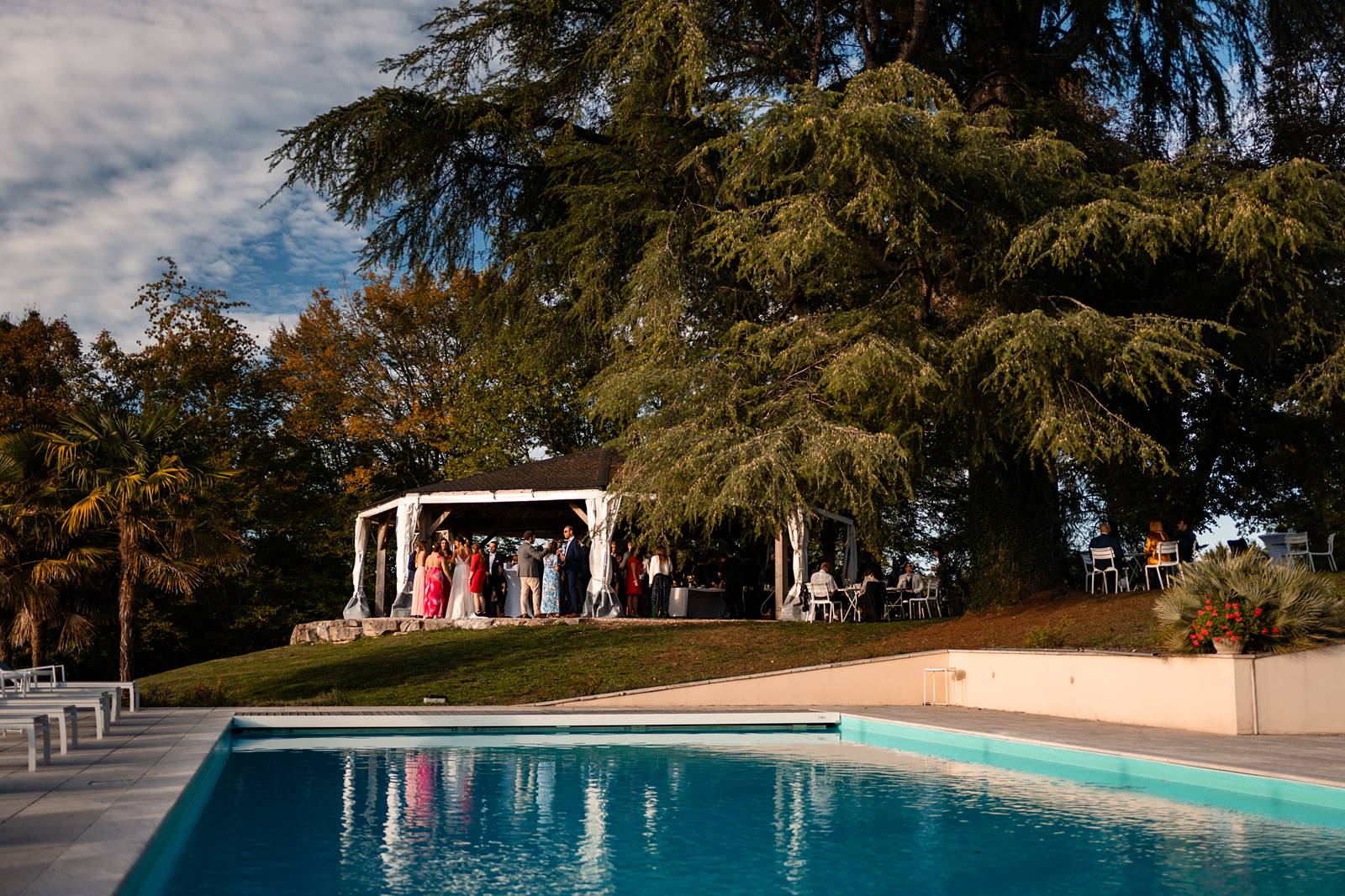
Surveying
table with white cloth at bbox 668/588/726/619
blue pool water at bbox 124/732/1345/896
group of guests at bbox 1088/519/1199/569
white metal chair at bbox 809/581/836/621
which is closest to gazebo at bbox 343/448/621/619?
table with white cloth at bbox 668/588/726/619

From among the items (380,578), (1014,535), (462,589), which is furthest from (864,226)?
(380,578)

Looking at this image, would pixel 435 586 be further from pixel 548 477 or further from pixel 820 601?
pixel 820 601

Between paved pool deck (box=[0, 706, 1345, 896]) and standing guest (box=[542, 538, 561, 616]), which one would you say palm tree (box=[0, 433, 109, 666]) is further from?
standing guest (box=[542, 538, 561, 616])

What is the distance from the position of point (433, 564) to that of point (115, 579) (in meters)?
7.24

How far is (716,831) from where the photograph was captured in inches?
333

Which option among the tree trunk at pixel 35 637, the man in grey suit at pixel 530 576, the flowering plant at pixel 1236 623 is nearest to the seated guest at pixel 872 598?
the man in grey suit at pixel 530 576

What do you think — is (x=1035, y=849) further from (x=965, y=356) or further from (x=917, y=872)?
(x=965, y=356)

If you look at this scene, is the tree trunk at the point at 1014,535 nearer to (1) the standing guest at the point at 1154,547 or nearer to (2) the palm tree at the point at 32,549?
(1) the standing guest at the point at 1154,547

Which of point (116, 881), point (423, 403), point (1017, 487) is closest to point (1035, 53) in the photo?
point (1017, 487)

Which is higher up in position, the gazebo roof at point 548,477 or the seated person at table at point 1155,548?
the gazebo roof at point 548,477

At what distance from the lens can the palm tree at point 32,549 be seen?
639 inches

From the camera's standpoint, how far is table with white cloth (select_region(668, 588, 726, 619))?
2434cm

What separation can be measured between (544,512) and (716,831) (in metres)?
20.9

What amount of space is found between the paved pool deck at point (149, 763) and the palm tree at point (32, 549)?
8.96 feet
